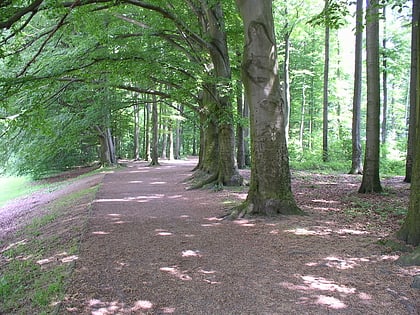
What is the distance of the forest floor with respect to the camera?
374 centimetres

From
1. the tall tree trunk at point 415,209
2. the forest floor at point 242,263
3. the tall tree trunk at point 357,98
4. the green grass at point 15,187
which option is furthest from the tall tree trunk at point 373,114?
the green grass at point 15,187

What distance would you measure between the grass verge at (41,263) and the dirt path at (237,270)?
0.80 ft

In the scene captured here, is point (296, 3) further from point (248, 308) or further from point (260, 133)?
point (248, 308)

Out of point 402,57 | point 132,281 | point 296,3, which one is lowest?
point 132,281

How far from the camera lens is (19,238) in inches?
352

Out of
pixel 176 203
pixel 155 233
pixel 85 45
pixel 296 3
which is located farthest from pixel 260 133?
pixel 296 3

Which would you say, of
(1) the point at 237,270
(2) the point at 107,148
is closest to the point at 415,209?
(1) the point at 237,270

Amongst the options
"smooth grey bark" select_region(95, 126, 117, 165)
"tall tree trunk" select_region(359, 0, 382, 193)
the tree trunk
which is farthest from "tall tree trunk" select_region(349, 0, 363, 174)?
"smooth grey bark" select_region(95, 126, 117, 165)

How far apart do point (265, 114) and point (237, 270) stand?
12.3ft

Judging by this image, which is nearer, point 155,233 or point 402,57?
point 155,233

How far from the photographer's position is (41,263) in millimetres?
6023

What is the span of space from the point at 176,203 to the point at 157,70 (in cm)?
429

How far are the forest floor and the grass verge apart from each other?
0.17 meters

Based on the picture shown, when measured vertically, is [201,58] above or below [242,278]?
above
